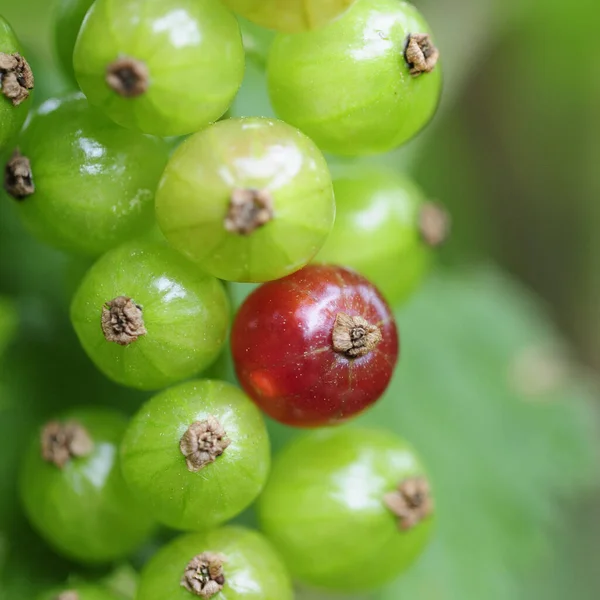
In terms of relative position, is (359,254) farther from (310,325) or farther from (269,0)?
(269,0)

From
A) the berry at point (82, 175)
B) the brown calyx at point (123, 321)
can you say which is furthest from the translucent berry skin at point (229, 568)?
the berry at point (82, 175)

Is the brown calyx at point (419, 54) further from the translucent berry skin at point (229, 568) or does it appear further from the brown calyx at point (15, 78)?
the translucent berry skin at point (229, 568)

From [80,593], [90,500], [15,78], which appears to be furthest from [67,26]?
[80,593]

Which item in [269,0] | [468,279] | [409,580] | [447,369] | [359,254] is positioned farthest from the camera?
[468,279]

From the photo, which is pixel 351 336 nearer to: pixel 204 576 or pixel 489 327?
pixel 204 576

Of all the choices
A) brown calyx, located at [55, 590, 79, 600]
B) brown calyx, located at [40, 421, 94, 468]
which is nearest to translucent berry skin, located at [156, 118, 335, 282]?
brown calyx, located at [40, 421, 94, 468]

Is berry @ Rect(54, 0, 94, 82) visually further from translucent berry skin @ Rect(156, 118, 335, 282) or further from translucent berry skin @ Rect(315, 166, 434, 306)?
translucent berry skin @ Rect(315, 166, 434, 306)

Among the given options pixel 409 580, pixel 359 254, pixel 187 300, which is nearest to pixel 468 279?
pixel 409 580
